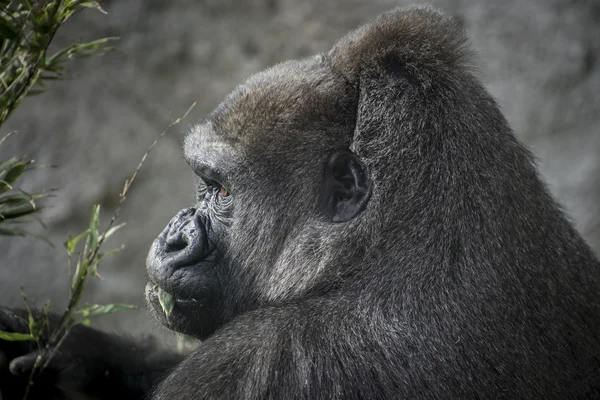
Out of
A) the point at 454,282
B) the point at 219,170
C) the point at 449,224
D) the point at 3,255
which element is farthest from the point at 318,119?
the point at 3,255

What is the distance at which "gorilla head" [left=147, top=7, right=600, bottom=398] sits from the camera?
8.87 feet

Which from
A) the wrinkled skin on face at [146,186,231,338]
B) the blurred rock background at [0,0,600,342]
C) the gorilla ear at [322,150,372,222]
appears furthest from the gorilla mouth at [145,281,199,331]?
the blurred rock background at [0,0,600,342]

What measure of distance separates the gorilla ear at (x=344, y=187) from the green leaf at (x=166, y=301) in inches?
33.2

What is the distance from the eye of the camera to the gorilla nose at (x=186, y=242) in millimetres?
3268

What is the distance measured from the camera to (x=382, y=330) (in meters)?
2.71

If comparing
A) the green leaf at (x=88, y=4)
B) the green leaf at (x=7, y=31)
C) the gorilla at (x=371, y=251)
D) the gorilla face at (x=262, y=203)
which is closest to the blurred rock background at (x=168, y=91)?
the gorilla at (x=371, y=251)

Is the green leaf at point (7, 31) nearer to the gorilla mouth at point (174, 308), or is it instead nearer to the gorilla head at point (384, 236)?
the gorilla head at point (384, 236)

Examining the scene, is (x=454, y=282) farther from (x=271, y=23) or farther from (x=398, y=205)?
(x=271, y=23)

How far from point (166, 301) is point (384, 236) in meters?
1.10

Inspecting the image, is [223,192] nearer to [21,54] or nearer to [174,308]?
[174,308]

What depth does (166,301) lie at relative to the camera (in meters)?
3.33

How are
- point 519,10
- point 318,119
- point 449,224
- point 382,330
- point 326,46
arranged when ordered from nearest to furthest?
point 382,330, point 449,224, point 318,119, point 519,10, point 326,46

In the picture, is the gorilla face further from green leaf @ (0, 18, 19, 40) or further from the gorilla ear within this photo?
green leaf @ (0, 18, 19, 40)

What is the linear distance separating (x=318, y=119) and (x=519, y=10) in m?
4.40
